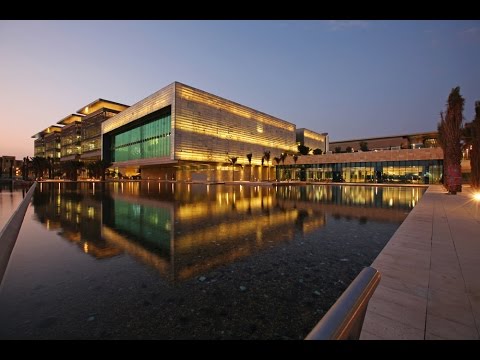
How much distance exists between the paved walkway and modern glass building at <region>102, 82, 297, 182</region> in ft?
167

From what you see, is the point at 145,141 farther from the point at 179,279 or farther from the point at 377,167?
Result: the point at 179,279

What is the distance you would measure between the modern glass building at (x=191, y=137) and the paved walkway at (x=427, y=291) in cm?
5095

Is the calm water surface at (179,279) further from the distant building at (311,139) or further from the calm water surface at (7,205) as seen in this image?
the distant building at (311,139)

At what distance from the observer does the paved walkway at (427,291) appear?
9.43ft

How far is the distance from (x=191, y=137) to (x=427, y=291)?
180 feet

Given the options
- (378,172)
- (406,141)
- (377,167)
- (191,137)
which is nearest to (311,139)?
(406,141)

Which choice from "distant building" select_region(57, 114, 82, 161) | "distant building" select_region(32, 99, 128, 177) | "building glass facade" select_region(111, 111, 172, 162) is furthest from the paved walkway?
"distant building" select_region(57, 114, 82, 161)

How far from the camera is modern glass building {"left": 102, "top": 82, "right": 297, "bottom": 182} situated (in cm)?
5438

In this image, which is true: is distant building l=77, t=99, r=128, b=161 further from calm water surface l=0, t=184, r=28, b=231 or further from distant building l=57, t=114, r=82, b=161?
calm water surface l=0, t=184, r=28, b=231

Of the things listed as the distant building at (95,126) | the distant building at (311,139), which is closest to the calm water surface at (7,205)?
the distant building at (95,126)

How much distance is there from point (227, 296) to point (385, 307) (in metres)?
2.44

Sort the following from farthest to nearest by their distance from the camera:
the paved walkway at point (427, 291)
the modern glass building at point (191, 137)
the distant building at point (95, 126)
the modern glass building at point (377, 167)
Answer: the distant building at point (95, 126), the modern glass building at point (191, 137), the modern glass building at point (377, 167), the paved walkway at point (427, 291)
